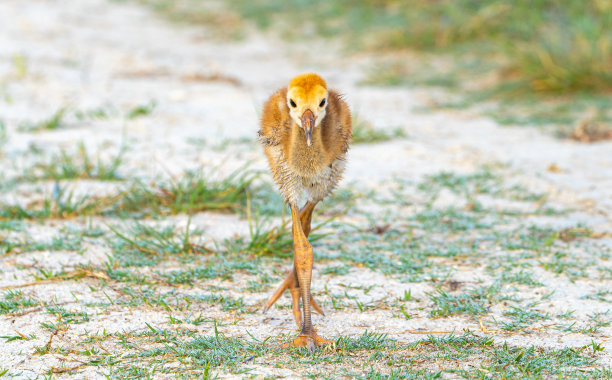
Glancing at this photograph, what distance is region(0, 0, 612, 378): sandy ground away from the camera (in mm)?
3148

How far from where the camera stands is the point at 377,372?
2629 mm

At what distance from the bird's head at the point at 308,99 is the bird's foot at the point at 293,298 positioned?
2.39ft

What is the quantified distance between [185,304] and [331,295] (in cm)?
66

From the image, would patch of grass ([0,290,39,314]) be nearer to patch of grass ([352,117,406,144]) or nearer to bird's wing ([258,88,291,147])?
bird's wing ([258,88,291,147])

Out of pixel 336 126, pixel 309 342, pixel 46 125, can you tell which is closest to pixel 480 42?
pixel 46 125

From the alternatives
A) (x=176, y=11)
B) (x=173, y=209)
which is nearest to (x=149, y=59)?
(x=176, y=11)

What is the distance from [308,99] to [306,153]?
11.2 inches

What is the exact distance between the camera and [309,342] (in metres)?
2.79

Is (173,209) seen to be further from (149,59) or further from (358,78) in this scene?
(149,59)

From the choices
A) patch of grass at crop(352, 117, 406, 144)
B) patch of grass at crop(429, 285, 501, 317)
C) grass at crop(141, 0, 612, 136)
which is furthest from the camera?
grass at crop(141, 0, 612, 136)

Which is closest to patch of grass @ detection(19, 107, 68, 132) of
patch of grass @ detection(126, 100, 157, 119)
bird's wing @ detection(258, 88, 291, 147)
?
patch of grass @ detection(126, 100, 157, 119)

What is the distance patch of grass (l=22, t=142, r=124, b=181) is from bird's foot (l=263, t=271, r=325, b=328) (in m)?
2.04

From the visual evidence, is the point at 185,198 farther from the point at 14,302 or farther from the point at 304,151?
the point at 304,151

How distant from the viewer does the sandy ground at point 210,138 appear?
315cm
